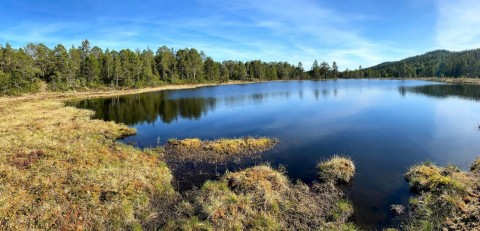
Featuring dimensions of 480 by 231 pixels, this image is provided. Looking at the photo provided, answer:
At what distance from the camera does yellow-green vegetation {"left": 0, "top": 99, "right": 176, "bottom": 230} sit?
13680mm

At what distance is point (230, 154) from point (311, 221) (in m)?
13.1

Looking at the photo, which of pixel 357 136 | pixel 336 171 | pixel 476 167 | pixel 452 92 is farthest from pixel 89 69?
pixel 452 92

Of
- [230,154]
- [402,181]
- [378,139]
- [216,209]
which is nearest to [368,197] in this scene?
[402,181]

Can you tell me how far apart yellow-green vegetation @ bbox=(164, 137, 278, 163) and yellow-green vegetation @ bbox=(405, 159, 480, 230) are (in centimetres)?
1338

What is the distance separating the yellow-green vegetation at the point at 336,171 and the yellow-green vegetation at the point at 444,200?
4030 millimetres

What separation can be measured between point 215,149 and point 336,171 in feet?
39.0

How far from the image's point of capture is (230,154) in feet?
87.5

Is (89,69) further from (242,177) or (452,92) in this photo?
(452,92)

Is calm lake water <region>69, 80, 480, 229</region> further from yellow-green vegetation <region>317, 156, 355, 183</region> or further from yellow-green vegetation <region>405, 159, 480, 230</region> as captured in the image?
yellow-green vegetation <region>405, 159, 480, 230</region>

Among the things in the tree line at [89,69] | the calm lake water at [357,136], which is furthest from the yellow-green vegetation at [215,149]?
the tree line at [89,69]

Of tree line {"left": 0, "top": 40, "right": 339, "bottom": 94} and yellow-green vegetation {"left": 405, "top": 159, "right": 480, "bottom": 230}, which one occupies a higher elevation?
tree line {"left": 0, "top": 40, "right": 339, "bottom": 94}

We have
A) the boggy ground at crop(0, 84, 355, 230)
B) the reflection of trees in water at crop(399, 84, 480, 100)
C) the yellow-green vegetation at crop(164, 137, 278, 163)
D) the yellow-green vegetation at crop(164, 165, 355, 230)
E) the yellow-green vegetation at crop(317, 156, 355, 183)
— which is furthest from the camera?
the reflection of trees in water at crop(399, 84, 480, 100)

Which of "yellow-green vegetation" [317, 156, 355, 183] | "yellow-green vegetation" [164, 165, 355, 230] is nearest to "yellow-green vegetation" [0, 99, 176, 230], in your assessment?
"yellow-green vegetation" [164, 165, 355, 230]

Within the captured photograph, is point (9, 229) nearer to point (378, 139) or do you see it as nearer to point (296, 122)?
point (378, 139)
